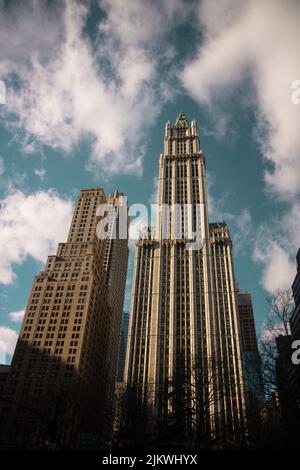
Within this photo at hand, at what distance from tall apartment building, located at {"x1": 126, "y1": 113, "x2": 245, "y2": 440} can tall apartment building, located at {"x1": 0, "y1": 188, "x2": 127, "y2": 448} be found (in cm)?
1451

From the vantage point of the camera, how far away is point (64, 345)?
87625mm

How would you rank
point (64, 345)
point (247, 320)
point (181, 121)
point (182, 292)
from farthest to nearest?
point (247, 320)
point (181, 121)
point (182, 292)
point (64, 345)

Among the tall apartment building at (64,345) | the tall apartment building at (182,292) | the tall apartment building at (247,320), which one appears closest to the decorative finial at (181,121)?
the tall apartment building at (182,292)

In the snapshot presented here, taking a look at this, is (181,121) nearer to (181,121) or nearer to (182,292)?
(181,121)

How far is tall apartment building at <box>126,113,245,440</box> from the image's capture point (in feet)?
265

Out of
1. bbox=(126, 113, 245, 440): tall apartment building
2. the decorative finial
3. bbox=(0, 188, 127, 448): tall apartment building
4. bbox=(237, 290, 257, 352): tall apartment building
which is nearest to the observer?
bbox=(0, 188, 127, 448): tall apartment building

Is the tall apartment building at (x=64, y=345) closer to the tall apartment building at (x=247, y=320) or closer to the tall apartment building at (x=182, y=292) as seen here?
the tall apartment building at (x=182, y=292)

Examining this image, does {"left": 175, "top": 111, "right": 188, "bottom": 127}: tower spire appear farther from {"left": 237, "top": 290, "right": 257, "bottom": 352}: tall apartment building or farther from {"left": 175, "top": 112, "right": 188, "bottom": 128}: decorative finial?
{"left": 237, "top": 290, "right": 257, "bottom": 352}: tall apartment building

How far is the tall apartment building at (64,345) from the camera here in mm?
67312

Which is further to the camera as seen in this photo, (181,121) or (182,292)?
(181,121)

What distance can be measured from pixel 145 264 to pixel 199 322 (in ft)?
86.8

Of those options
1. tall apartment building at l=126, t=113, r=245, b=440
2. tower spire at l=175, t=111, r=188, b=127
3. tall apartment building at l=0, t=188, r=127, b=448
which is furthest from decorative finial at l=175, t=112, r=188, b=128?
tall apartment building at l=0, t=188, r=127, b=448

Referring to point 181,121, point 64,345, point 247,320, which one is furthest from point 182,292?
point 181,121

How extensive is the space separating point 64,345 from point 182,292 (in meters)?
37.7
